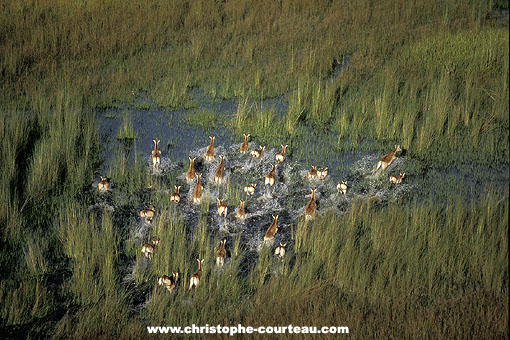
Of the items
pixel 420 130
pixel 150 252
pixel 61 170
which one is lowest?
pixel 150 252

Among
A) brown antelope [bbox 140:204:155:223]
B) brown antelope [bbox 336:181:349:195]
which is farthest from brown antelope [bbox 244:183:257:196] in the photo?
brown antelope [bbox 140:204:155:223]

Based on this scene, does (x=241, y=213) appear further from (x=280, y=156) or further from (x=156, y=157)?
(x=156, y=157)

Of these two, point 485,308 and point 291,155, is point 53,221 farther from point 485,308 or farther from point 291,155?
point 485,308

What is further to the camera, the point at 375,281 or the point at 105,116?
the point at 105,116

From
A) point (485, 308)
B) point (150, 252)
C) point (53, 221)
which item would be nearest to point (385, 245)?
point (485, 308)

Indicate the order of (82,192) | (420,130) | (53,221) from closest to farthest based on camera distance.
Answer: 1. (53,221)
2. (82,192)
3. (420,130)

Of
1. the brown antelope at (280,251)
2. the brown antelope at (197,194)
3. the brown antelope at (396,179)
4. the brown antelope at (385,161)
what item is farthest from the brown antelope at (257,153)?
the brown antelope at (280,251)

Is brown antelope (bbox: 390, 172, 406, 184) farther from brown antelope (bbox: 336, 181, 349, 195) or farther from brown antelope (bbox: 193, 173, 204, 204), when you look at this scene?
brown antelope (bbox: 193, 173, 204, 204)

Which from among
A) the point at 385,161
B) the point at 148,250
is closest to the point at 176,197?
the point at 148,250

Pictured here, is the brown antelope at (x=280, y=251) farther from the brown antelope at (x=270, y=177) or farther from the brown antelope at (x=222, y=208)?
the brown antelope at (x=270, y=177)
